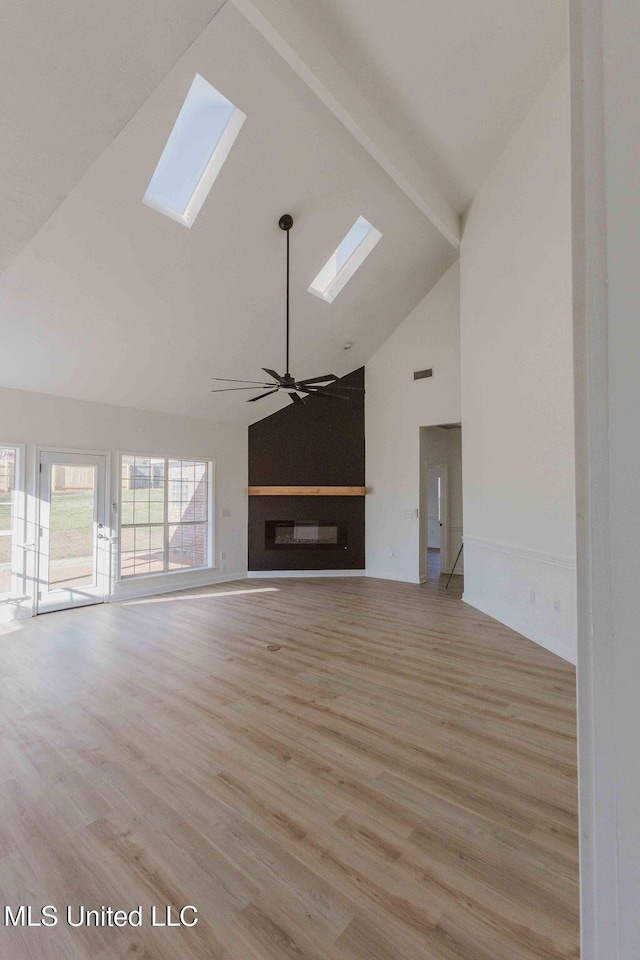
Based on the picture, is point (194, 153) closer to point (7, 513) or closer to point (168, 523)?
point (7, 513)

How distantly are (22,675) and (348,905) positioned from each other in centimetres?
339

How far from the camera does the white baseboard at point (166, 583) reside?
22.2 feet

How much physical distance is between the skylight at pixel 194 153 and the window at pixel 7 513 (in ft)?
11.4

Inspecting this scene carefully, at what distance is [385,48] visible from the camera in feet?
12.6

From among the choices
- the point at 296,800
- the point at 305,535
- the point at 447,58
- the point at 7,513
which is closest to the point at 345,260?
the point at 447,58

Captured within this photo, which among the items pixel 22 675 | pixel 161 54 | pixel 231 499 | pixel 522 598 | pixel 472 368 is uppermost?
pixel 161 54

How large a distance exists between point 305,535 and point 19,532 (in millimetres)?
4492

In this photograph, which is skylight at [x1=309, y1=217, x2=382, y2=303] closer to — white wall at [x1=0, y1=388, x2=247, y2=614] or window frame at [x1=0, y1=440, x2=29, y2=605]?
white wall at [x1=0, y1=388, x2=247, y2=614]

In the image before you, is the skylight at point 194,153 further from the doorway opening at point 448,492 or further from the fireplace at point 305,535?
the doorway opening at point 448,492

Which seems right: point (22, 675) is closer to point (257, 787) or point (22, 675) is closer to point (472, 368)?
point (257, 787)

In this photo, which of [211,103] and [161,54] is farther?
[211,103]

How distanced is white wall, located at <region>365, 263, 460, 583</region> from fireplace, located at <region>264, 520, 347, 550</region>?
22.5 inches

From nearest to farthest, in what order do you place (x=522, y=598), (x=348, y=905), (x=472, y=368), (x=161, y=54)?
(x=348, y=905) → (x=161, y=54) → (x=522, y=598) → (x=472, y=368)

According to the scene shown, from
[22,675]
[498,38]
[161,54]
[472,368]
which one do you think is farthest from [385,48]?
[22,675]
